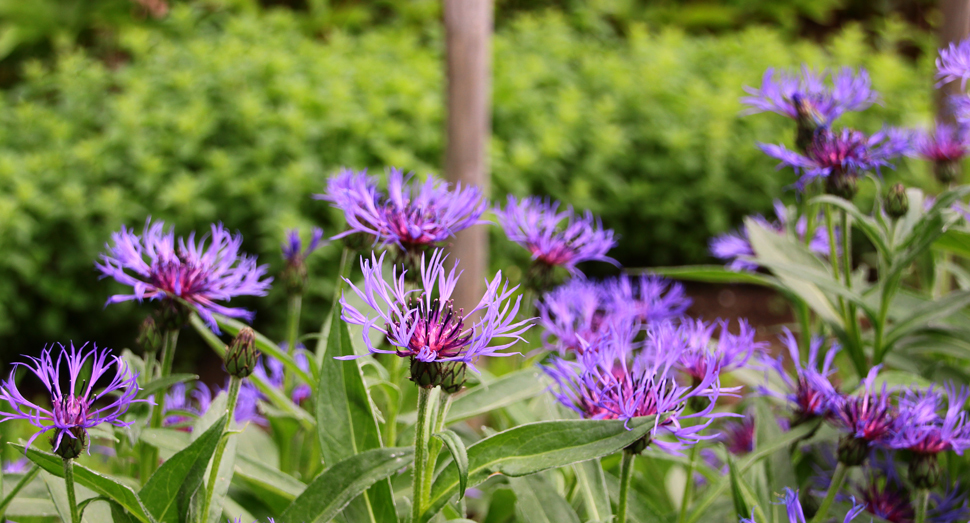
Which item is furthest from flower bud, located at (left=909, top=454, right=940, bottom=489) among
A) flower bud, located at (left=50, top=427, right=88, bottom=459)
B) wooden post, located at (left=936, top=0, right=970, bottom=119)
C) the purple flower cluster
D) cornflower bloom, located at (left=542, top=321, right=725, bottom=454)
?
wooden post, located at (left=936, top=0, right=970, bottom=119)

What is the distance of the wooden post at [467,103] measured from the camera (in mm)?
1905

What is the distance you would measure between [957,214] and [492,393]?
552 millimetres

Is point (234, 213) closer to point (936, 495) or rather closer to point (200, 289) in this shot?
point (200, 289)

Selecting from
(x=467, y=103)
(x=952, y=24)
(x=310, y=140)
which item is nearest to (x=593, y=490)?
(x=467, y=103)

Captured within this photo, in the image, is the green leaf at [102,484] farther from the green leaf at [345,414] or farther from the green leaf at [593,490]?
the green leaf at [593,490]

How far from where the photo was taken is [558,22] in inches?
182

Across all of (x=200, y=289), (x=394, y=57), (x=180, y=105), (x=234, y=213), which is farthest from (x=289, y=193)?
(x=200, y=289)

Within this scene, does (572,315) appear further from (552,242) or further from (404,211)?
(404,211)

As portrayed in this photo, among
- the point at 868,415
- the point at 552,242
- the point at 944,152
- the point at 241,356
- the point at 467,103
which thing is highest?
the point at 467,103

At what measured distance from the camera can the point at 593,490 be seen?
795 mm

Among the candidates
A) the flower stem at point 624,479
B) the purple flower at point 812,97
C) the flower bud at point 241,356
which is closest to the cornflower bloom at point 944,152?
the purple flower at point 812,97

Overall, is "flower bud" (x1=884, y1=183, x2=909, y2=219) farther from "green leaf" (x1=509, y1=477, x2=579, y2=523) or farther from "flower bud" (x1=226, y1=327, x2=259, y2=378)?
"flower bud" (x1=226, y1=327, x2=259, y2=378)

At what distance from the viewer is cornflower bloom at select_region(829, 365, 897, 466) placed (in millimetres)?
816

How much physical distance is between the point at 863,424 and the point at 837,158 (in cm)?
35
